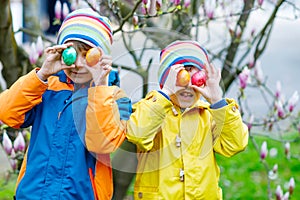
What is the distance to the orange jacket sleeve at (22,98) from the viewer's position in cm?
239

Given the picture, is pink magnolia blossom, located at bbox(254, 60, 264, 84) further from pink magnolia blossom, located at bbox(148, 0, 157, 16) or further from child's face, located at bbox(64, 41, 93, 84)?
child's face, located at bbox(64, 41, 93, 84)

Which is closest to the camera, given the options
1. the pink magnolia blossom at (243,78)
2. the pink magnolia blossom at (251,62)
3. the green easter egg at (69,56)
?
the green easter egg at (69,56)

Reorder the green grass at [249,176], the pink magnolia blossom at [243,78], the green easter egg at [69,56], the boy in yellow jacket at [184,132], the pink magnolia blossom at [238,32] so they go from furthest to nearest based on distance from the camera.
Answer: the green grass at [249,176]
the pink magnolia blossom at [238,32]
the pink magnolia blossom at [243,78]
the boy in yellow jacket at [184,132]
the green easter egg at [69,56]

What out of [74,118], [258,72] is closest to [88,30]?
[74,118]

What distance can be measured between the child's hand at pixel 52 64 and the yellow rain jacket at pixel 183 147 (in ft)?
1.01

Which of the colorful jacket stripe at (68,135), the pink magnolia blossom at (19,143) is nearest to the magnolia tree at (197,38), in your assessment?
the pink magnolia blossom at (19,143)

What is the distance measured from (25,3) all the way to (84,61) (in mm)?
2084

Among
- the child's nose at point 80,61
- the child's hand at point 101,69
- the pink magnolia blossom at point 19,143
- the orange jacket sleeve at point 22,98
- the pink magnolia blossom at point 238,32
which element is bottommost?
the pink magnolia blossom at point 19,143

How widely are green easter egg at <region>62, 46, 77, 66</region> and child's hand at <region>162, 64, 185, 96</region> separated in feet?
1.13

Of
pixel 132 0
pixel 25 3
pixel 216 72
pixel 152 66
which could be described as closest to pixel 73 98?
pixel 152 66

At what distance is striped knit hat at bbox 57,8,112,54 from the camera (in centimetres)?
237

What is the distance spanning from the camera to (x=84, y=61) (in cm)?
236

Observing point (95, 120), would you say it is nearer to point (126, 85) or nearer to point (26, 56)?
point (126, 85)

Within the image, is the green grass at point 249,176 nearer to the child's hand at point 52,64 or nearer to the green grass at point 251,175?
the green grass at point 251,175
